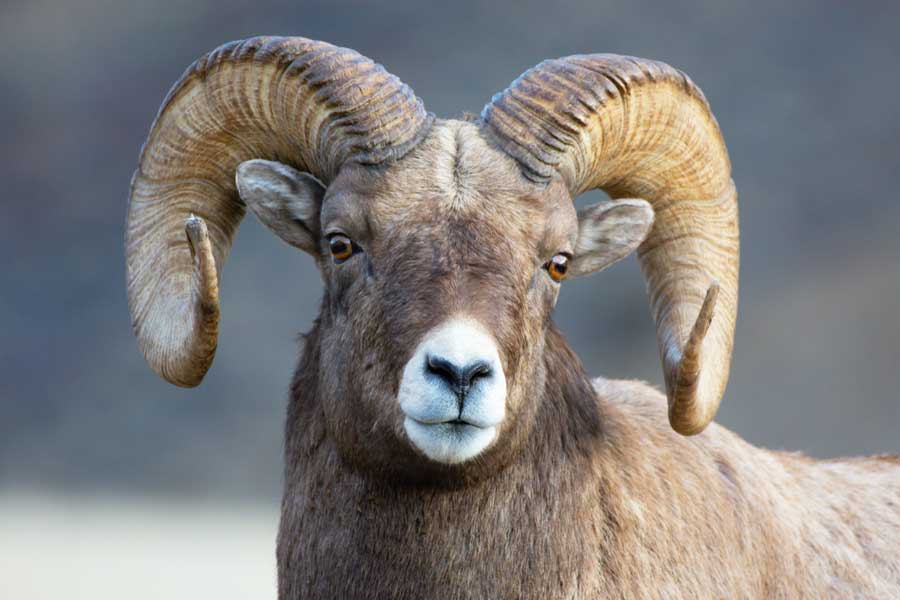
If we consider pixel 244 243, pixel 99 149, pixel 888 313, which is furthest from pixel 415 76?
pixel 888 313

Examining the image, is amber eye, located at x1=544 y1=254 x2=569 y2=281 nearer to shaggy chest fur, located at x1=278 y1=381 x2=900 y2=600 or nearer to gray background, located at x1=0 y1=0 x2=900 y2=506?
shaggy chest fur, located at x1=278 y1=381 x2=900 y2=600

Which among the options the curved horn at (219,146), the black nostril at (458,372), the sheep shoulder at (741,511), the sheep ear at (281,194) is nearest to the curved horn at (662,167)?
the sheep shoulder at (741,511)

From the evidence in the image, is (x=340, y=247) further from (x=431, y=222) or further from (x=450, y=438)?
(x=450, y=438)

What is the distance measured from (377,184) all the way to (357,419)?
0.85 metres

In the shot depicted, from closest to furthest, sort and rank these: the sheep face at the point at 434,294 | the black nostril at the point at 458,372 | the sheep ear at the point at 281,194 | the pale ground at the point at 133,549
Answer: the black nostril at the point at 458,372
the sheep face at the point at 434,294
the sheep ear at the point at 281,194
the pale ground at the point at 133,549

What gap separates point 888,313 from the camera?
53.0 feet

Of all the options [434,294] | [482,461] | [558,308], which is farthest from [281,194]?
[558,308]

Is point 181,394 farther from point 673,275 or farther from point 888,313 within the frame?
point 673,275

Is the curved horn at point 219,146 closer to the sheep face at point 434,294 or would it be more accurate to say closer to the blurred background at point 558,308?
the sheep face at point 434,294

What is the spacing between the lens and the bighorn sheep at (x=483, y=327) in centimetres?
482

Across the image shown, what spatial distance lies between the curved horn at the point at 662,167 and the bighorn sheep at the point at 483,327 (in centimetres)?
1

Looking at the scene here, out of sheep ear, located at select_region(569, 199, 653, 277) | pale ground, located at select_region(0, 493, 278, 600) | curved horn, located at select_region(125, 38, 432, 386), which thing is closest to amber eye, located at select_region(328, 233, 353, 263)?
curved horn, located at select_region(125, 38, 432, 386)

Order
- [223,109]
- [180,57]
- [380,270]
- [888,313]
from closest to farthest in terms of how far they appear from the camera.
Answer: [380,270] → [223,109] → [888,313] → [180,57]

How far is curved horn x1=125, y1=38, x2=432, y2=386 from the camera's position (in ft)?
17.0
